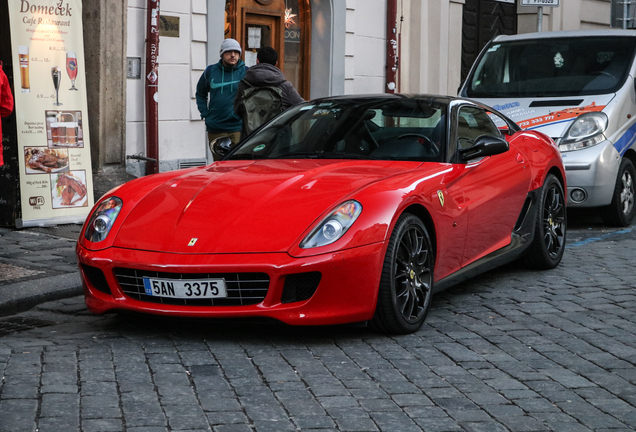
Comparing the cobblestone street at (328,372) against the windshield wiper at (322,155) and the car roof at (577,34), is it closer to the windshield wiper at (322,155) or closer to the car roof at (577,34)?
the windshield wiper at (322,155)

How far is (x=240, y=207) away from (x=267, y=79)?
3.88m

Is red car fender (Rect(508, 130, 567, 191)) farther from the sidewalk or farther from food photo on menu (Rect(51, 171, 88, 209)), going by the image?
food photo on menu (Rect(51, 171, 88, 209))

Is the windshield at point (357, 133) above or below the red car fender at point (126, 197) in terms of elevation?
above

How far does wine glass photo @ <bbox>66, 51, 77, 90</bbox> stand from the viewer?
916 centimetres

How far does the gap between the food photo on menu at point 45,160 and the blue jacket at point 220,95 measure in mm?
1537

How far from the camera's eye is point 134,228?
4.93 meters

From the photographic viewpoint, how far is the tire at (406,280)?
483cm

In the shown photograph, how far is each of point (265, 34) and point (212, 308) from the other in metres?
9.79

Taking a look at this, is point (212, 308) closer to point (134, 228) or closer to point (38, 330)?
point (134, 228)

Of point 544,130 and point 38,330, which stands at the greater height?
point 544,130

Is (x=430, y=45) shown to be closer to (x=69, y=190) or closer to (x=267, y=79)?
(x=267, y=79)

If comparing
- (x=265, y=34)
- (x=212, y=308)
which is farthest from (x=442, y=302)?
(x=265, y=34)

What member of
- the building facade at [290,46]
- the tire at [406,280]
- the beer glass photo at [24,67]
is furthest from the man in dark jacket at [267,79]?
the tire at [406,280]

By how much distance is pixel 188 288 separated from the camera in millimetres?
4645
